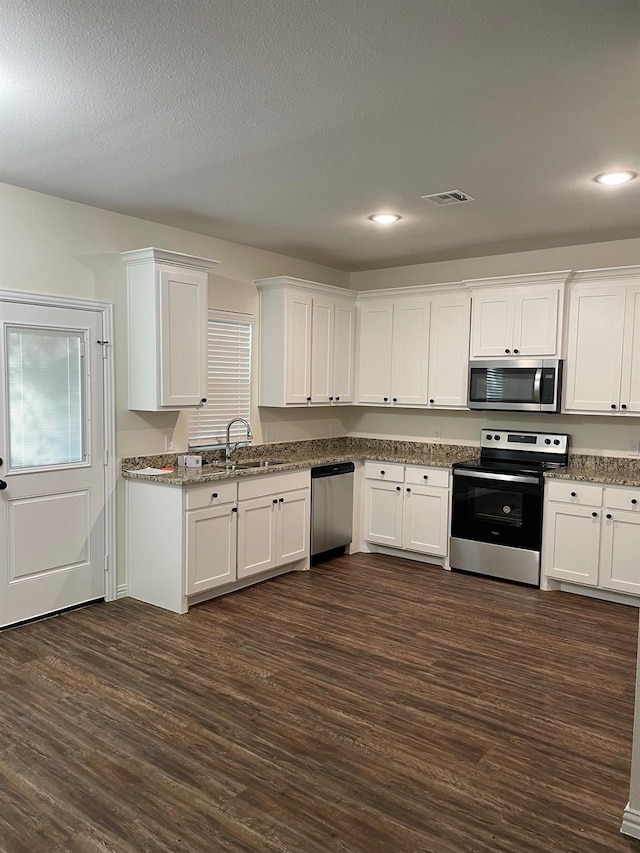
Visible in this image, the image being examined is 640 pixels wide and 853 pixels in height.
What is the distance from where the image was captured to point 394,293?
236 inches

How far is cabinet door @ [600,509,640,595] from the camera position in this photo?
15.0 feet

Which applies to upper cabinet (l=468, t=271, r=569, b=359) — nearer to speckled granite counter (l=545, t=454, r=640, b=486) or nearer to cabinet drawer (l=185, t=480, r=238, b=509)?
speckled granite counter (l=545, t=454, r=640, b=486)

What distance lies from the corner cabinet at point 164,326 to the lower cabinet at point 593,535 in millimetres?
2890

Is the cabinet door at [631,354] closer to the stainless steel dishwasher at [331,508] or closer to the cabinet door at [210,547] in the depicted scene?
the stainless steel dishwasher at [331,508]

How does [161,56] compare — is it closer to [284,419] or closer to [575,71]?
[575,71]

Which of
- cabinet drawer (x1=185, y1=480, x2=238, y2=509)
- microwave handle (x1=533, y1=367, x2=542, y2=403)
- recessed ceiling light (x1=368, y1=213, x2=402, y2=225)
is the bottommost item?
cabinet drawer (x1=185, y1=480, x2=238, y2=509)

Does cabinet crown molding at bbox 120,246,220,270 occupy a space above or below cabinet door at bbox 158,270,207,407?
above

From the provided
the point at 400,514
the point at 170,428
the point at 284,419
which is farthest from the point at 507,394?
the point at 170,428

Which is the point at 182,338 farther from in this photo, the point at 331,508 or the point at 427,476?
the point at 427,476

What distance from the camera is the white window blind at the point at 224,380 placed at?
5246 millimetres

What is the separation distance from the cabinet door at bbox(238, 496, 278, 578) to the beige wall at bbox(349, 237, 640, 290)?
2686 mm

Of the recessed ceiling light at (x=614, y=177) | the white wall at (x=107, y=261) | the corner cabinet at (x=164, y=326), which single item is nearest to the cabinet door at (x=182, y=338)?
the corner cabinet at (x=164, y=326)

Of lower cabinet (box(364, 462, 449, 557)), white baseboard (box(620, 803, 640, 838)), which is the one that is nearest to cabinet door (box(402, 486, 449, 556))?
lower cabinet (box(364, 462, 449, 557))

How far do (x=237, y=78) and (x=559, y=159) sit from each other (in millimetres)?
1719
